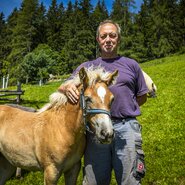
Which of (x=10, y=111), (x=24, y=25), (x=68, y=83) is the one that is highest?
(x=24, y=25)

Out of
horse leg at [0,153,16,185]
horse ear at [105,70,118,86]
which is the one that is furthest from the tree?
horse ear at [105,70,118,86]

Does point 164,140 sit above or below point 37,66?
below

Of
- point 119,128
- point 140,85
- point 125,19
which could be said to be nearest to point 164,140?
point 140,85

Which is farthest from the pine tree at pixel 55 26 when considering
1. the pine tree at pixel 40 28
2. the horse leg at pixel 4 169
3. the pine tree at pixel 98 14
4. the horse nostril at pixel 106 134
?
the horse nostril at pixel 106 134

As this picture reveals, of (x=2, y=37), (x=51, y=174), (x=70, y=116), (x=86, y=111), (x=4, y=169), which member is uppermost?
(x=2, y=37)

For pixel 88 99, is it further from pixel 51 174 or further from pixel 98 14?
pixel 98 14

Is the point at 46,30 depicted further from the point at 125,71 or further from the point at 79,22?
the point at 125,71

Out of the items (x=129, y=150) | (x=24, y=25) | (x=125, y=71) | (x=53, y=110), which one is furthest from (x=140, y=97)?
(x=24, y=25)

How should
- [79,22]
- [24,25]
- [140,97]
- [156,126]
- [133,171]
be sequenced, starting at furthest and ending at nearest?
[79,22] → [24,25] → [156,126] → [140,97] → [133,171]

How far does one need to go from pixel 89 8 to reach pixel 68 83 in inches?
2968

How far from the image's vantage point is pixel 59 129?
4.33 meters

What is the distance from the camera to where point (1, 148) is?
17.0ft

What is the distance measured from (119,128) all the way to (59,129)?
2.89ft

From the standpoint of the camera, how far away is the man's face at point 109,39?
14.0 feet
